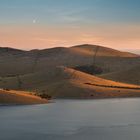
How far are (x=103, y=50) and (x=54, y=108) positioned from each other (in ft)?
387

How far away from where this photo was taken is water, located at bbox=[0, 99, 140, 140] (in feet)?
126

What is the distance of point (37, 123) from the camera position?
44594mm

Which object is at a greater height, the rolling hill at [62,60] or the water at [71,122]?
the rolling hill at [62,60]

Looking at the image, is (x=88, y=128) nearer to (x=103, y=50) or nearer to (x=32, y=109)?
(x=32, y=109)

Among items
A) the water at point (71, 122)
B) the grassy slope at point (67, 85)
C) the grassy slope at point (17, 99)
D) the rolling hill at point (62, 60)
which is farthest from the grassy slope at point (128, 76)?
the water at point (71, 122)

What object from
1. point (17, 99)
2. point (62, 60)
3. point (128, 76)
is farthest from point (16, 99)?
point (62, 60)

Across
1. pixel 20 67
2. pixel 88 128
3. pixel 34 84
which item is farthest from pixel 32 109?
pixel 20 67

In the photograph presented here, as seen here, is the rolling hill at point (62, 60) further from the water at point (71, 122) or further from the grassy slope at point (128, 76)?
the water at point (71, 122)

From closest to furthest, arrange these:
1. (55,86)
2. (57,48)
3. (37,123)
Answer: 1. (37,123)
2. (55,86)
3. (57,48)

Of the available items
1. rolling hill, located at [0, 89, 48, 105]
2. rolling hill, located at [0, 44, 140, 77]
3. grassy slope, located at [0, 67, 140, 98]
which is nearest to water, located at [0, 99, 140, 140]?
rolling hill, located at [0, 89, 48, 105]

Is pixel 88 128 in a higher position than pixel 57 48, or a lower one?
lower

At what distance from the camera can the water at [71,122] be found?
38.4 meters

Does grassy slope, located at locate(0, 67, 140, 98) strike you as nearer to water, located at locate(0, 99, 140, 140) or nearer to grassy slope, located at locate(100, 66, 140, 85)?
grassy slope, located at locate(100, 66, 140, 85)

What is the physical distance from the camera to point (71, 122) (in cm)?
4516
